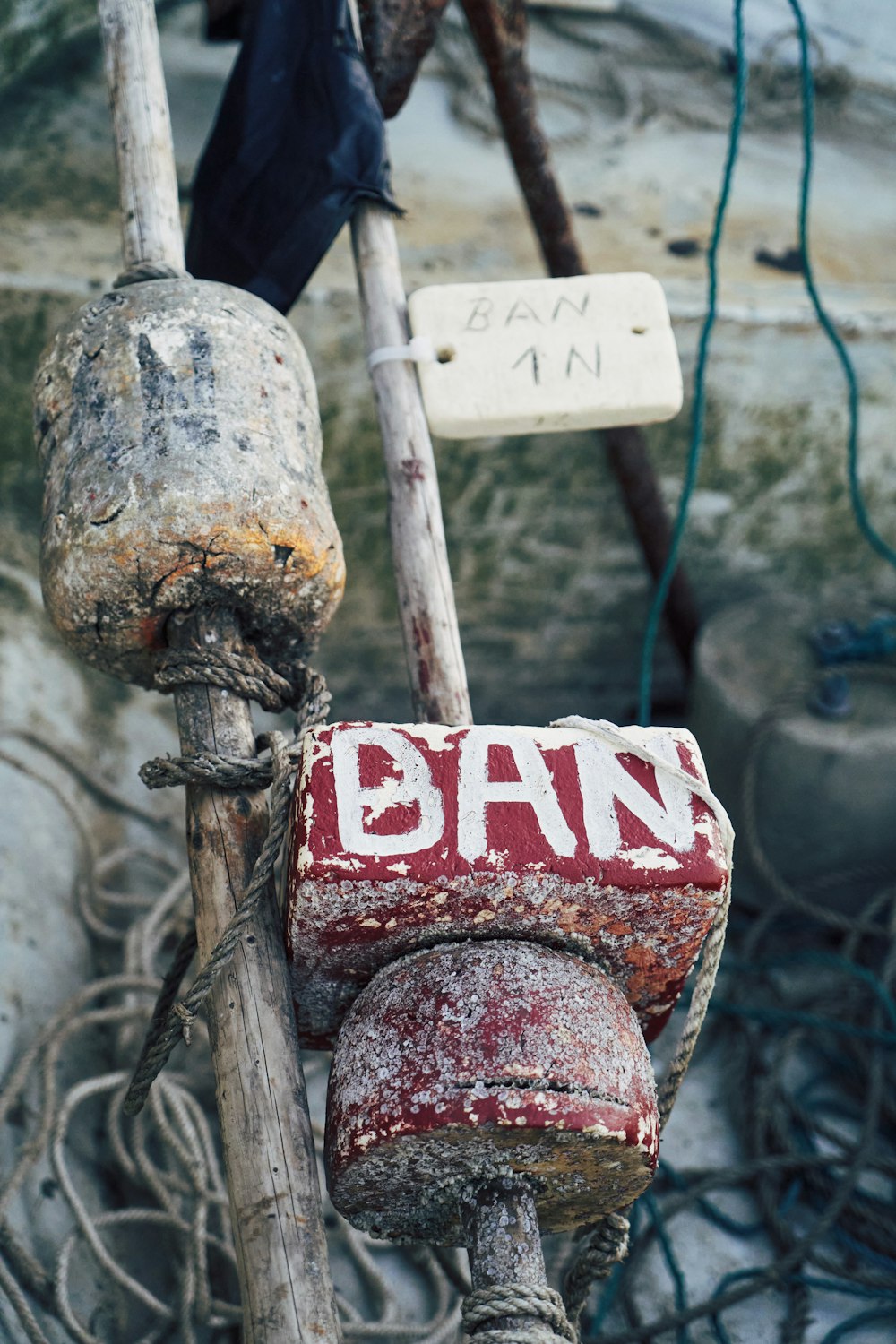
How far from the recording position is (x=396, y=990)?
2.98 feet

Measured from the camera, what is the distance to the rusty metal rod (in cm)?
169

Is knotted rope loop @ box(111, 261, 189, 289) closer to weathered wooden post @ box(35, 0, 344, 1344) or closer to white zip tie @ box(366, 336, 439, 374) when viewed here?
weathered wooden post @ box(35, 0, 344, 1344)

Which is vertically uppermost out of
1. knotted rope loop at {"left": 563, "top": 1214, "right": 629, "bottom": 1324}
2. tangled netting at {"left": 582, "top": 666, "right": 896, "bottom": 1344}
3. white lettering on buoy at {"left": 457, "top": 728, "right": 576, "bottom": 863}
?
white lettering on buoy at {"left": 457, "top": 728, "right": 576, "bottom": 863}

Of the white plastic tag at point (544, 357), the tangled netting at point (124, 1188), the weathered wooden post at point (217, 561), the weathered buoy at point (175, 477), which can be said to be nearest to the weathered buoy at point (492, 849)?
the weathered wooden post at point (217, 561)

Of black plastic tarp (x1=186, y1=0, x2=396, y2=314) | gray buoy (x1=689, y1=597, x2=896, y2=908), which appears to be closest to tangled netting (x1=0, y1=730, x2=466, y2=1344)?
black plastic tarp (x1=186, y1=0, x2=396, y2=314)

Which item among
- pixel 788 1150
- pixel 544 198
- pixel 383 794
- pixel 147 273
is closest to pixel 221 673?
pixel 383 794

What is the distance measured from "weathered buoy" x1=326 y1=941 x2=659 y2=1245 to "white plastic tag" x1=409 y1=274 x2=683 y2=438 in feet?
2.08

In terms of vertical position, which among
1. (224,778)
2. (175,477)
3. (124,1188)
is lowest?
(124,1188)

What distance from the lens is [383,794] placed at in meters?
0.91

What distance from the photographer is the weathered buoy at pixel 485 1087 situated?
2.72 feet

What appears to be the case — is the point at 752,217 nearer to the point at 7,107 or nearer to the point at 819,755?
the point at 819,755

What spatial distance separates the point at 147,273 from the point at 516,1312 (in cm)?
106

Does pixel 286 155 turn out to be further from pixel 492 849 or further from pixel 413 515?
pixel 492 849

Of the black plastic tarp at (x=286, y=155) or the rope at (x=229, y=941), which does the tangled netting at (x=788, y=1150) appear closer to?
the rope at (x=229, y=941)
